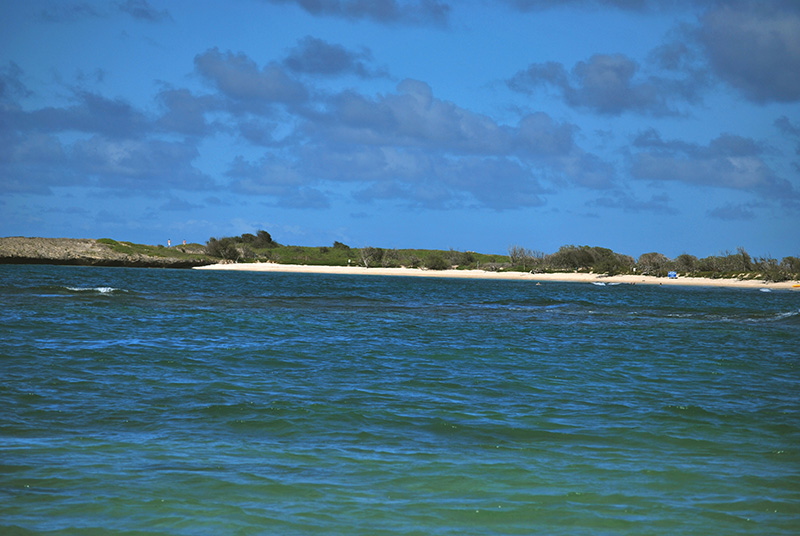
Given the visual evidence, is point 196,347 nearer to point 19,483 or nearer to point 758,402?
point 19,483

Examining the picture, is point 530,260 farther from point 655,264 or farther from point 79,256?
point 79,256

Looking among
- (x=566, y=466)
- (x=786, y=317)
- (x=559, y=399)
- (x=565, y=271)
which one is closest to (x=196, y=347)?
(x=559, y=399)

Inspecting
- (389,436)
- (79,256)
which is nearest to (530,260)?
(79,256)

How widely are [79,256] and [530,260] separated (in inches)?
2791

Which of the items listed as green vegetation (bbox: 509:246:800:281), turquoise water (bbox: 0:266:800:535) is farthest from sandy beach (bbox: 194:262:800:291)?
turquoise water (bbox: 0:266:800:535)

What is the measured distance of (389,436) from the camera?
334 inches

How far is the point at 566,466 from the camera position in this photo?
7352mm

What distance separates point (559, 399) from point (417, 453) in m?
4.27

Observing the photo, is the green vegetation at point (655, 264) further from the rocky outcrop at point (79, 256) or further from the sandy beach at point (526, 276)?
the rocky outcrop at point (79, 256)

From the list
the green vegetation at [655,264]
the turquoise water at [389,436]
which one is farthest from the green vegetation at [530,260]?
the turquoise water at [389,436]

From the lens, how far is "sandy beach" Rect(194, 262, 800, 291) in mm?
80562

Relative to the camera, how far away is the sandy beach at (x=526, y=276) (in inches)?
3172

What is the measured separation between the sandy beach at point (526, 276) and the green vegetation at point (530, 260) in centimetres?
437

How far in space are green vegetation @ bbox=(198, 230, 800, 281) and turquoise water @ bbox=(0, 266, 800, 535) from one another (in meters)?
78.9
